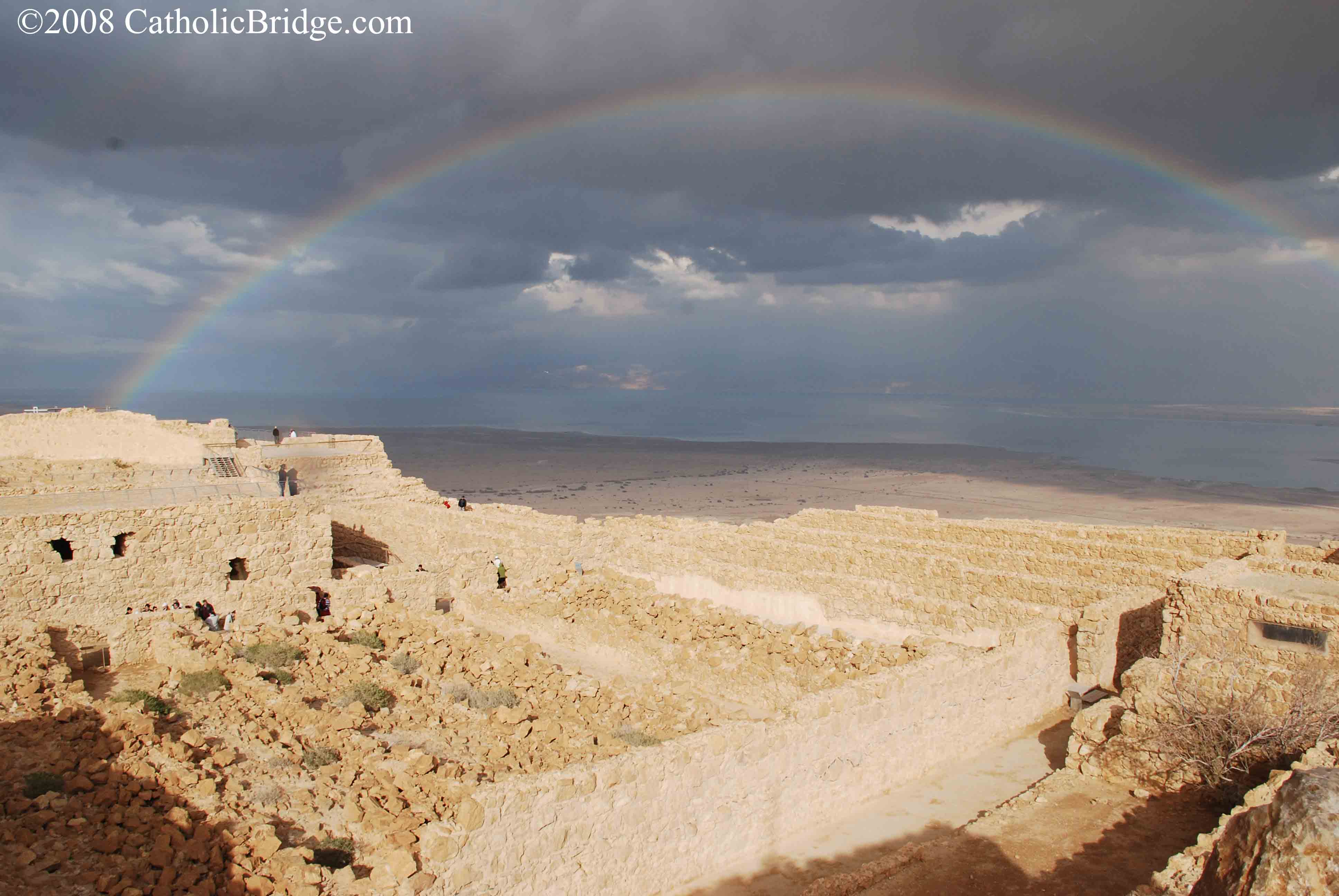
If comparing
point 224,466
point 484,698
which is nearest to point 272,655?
point 484,698

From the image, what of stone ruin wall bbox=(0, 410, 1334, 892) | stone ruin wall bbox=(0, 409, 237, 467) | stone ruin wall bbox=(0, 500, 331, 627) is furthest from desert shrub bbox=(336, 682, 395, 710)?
stone ruin wall bbox=(0, 409, 237, 467)

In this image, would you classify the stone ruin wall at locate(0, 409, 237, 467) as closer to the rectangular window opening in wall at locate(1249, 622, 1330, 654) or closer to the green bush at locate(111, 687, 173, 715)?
the green bush at locate(111, 687, 173, 715)

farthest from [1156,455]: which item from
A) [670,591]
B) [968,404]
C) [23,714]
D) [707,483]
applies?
[968,404]

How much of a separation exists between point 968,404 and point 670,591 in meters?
188

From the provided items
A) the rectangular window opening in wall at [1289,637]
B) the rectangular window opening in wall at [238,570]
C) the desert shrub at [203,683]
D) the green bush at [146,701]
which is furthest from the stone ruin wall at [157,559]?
the rectangular window opening in wall at [1289,637]

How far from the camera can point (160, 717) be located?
8461mm

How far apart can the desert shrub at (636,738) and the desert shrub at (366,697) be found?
2616 millimetres

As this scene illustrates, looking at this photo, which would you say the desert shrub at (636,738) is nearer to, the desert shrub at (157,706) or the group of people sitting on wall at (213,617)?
the desert shrub at (157,706)

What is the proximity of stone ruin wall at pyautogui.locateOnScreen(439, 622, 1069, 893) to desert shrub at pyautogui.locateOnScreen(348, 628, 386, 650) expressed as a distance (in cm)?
589

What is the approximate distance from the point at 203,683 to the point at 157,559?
3.29m

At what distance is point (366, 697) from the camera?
9727mm

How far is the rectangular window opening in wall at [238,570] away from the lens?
12648mm

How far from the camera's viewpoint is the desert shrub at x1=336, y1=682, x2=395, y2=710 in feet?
31.4

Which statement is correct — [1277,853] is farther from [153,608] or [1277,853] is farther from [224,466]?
[224,466]
